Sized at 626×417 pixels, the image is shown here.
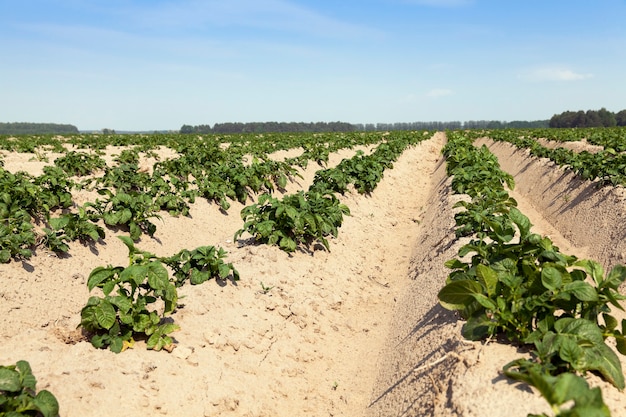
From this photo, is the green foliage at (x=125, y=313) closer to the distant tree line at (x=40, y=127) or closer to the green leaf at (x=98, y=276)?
the green leaf at (x=98, y=276)

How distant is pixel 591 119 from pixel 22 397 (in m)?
116

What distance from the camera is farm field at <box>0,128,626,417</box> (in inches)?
137

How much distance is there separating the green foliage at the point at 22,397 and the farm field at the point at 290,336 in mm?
333

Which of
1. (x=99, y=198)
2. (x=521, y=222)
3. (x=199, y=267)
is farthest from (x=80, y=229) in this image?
(x=521, y=222)

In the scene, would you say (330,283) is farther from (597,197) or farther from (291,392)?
(597,197)

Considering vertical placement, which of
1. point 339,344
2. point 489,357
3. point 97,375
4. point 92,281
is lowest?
point 339,344

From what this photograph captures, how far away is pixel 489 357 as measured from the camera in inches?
136

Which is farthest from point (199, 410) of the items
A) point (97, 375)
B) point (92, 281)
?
point (92, 281)

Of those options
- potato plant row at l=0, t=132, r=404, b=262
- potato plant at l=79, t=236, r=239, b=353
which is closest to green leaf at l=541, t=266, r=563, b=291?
potato plant at l=79, t=236, r=239, b=353

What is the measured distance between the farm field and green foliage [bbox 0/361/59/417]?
1.09 ft

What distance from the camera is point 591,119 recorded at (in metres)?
96.7

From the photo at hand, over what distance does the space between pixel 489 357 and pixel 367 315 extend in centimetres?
310

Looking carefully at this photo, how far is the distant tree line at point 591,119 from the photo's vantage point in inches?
3792

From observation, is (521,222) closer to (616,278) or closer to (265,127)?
(616,278)
